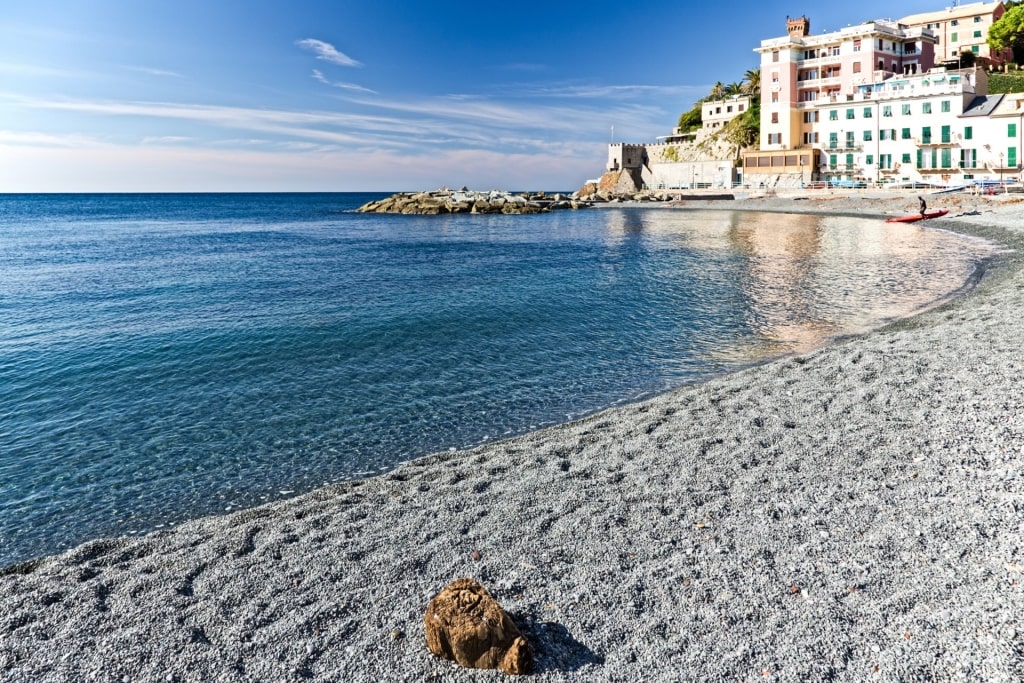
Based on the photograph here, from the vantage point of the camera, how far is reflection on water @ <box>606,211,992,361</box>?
1905cm

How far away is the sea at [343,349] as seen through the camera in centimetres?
1052

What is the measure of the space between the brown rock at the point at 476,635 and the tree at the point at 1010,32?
91944 mm

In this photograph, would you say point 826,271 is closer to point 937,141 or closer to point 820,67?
point 937,141

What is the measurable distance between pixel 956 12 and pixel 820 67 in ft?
72.8

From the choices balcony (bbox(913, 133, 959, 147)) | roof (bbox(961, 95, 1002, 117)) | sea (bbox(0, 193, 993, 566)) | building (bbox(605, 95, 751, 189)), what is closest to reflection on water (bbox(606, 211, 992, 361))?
sea (bbox(0, 193, 993, 566))

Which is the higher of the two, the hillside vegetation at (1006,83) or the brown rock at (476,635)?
the hillside vegetation at (1006,83)

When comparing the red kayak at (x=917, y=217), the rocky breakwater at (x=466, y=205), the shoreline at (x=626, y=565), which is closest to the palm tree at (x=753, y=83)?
the rocky breakwater at (x=466, y=205)

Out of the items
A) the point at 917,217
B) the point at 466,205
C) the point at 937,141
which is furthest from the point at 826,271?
the point at 466,205

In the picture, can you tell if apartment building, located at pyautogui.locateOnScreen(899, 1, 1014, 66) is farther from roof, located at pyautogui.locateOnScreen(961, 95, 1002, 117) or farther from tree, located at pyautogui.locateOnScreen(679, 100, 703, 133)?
tree, located at pyautogui.locateOnScreen(679, 100, 703, 133)

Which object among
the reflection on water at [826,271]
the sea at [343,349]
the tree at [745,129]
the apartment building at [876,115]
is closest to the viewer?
the sea at [343,349]

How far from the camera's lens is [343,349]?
59.7ft

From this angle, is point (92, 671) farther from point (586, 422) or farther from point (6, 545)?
point (586, 422)

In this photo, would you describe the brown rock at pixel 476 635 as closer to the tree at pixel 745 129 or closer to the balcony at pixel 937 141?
the balcony at pixel 937 141

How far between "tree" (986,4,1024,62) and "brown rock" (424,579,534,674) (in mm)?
91944
